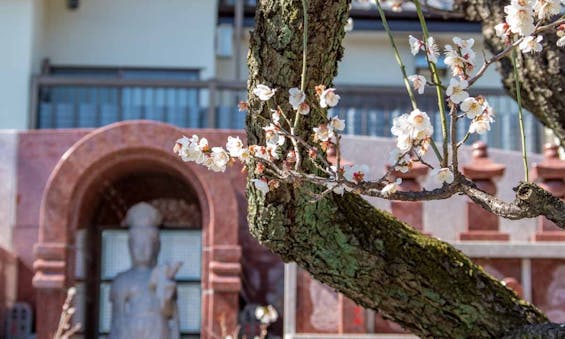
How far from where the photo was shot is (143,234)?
32.6ft

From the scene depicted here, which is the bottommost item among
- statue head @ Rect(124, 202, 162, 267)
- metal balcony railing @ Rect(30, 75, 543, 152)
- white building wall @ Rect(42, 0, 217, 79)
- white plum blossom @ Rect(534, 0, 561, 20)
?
statue head @ Rect(124, 202, 162, 267)

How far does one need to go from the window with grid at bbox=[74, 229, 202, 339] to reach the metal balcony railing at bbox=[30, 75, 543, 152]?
1728 millimetres

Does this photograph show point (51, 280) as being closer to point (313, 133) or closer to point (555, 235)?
point (555, 235)

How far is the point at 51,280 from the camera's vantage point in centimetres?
930

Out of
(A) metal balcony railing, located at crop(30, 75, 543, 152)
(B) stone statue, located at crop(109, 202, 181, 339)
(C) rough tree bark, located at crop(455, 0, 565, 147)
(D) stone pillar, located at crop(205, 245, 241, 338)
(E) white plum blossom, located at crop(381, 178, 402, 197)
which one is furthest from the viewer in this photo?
(A) metal balcony railing, located at crop(30, 75, 543, 152)

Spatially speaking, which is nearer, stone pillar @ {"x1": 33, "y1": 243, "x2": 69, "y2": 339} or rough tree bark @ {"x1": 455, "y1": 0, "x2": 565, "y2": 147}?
rough tree bark @ {"x1": 455, "y1": 0, "x2": 565, "y2": 147}

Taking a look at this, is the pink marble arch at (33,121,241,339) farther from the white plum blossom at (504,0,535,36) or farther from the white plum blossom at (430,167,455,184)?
the white plum blossom at (504,0,535,36)

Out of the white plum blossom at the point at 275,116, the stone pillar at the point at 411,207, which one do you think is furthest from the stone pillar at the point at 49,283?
the white plum blossom at the point at 275,116

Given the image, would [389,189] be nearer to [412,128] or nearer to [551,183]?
[412,128]

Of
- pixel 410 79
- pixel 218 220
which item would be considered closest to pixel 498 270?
pixel 218 220

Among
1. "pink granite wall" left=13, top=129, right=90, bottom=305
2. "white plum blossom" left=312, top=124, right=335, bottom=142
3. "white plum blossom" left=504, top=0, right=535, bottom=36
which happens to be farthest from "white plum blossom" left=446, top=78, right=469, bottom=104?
"pink granite wall" left=13, top=129, right=90, bottom=305

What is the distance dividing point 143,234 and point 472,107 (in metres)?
6.02

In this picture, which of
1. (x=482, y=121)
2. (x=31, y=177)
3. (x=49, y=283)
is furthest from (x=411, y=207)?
(x=482, y=121)

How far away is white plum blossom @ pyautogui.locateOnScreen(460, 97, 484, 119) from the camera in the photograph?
420 cm
